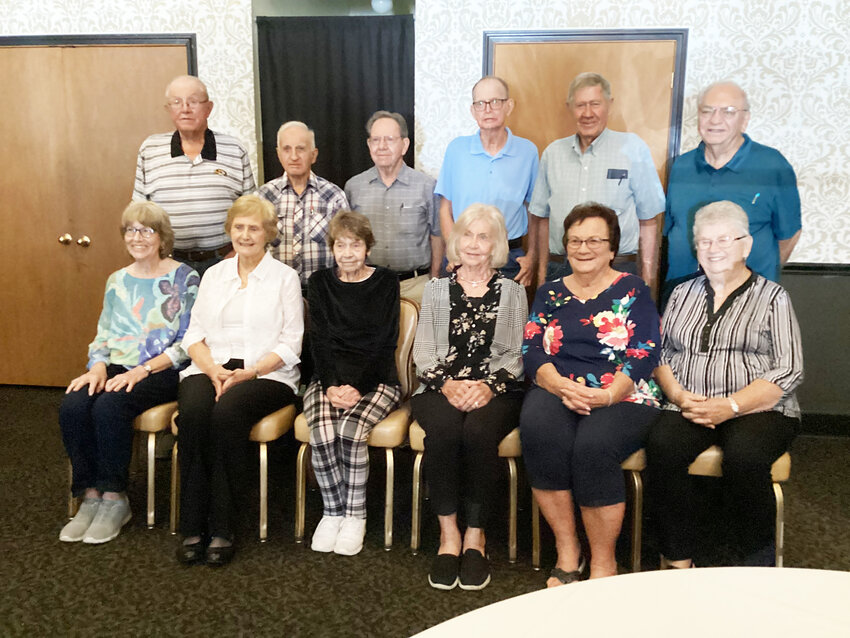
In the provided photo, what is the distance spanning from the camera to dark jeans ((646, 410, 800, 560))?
2.14 m

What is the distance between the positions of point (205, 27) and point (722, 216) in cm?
287

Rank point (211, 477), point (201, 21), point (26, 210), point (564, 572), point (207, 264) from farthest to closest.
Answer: point (26, 210), point (201, 21), point (207, 264), point (211, 477), point (564, 572)

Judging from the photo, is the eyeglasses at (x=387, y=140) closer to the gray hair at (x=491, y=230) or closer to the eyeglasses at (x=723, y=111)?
the gray hair at (x=491, y=230)

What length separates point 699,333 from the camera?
2.34m

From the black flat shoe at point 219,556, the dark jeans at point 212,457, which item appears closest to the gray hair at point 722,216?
the dark jeans at point 212,457

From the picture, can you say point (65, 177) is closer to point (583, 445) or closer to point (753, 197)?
point (583, 445)

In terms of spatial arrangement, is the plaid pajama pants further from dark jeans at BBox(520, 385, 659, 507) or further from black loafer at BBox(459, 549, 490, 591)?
dark jeans at BBox(520, 385, 659, 507)

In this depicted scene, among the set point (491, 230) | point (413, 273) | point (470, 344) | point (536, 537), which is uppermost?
point (491, 230)

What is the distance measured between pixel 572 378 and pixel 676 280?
803mm

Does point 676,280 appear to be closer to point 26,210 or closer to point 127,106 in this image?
point 127,106

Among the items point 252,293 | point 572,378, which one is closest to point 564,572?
point 572,378

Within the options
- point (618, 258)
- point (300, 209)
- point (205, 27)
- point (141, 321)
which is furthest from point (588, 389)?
point (205, 27)

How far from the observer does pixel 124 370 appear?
2729 mm

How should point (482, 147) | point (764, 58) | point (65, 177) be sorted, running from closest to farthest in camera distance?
point (482, 147)
point (764, 58)
point (65, 177)
